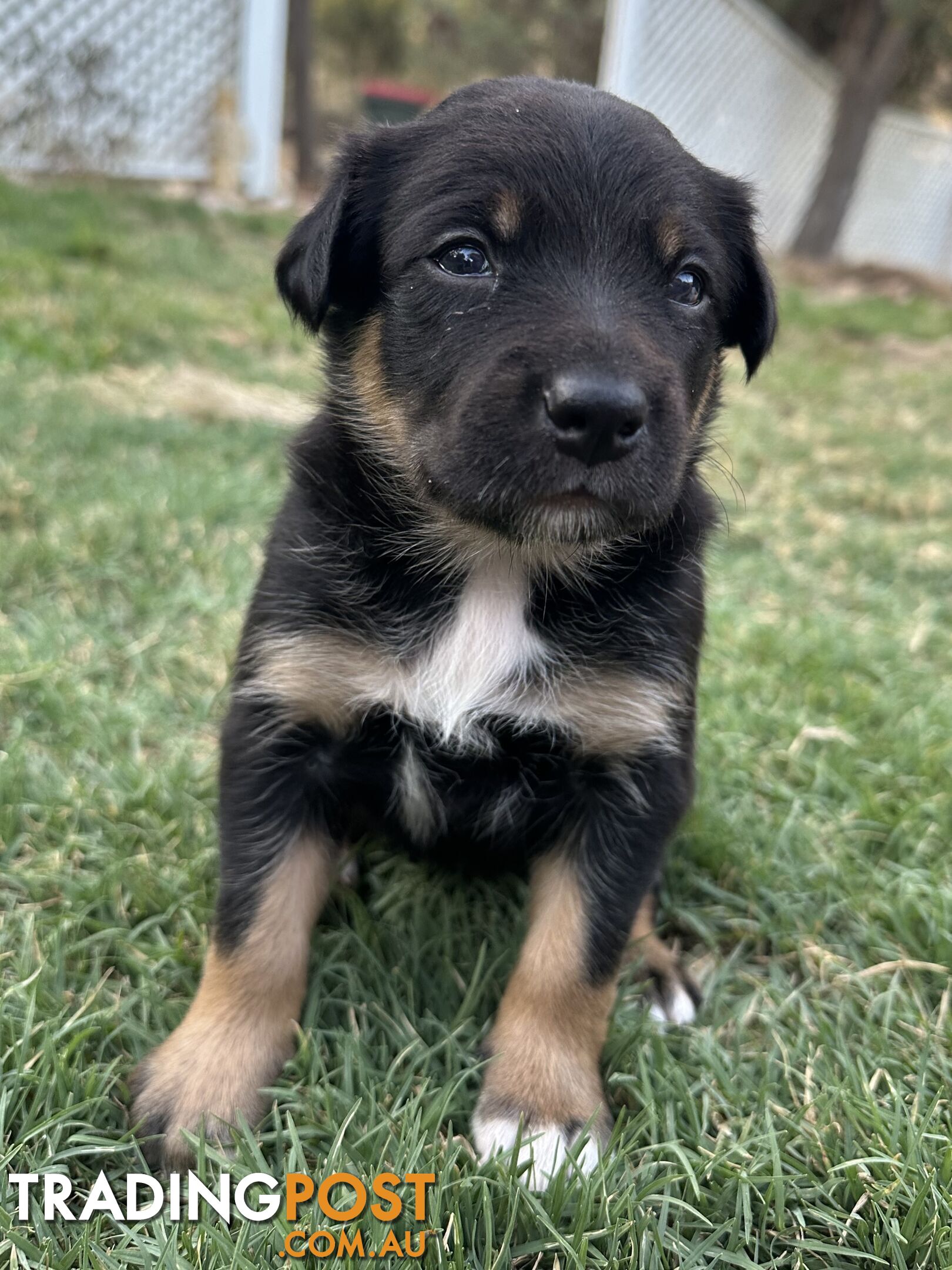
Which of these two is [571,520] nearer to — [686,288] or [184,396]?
[686,288]

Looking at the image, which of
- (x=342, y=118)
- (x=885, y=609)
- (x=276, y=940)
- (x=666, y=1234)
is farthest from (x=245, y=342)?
(x=342, y=118)

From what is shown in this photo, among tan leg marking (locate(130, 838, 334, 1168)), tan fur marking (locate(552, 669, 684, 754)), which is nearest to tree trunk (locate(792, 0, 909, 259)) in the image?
tan fur marking (locate(552, 669, 684, 754))

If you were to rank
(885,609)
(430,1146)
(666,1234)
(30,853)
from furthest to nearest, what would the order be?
(885,609) < (30,853) < (430,1146) < (666,1234)

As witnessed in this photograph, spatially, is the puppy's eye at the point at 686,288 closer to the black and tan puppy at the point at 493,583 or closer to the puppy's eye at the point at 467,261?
the black and tan puppy at the point at 493,583

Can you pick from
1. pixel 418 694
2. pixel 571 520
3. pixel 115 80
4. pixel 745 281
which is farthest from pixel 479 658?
pixel 115 80

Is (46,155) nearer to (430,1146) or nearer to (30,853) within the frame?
(30,853)

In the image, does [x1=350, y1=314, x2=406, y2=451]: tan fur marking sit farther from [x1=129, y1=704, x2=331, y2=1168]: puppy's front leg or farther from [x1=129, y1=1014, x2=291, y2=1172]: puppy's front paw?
[x1=129, y1=1014, x2=291, y2=1172]: puppy's front paw
